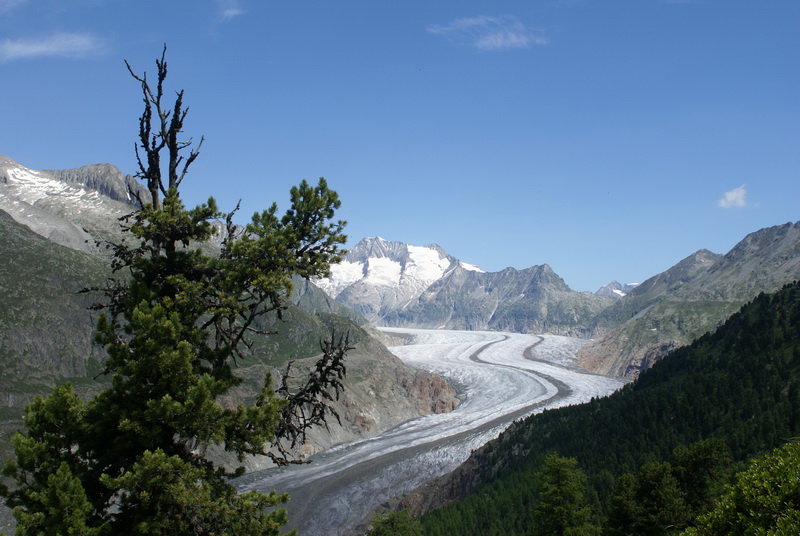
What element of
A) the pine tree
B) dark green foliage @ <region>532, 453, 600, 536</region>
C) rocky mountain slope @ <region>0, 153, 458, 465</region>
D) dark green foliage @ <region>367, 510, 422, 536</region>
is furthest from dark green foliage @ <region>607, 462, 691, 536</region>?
rocky mountain slope @ <region>0, 153, 458, 465</region>

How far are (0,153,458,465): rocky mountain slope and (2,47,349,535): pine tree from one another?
50.6 meters

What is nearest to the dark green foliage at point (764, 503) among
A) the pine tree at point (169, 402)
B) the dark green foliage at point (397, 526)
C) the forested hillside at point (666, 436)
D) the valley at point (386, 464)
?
the pine tree at point (169, 402)

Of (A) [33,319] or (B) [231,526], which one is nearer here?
(B) [231,526]

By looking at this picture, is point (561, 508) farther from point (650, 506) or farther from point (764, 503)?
point (764, 503)

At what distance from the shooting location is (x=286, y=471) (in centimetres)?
9562

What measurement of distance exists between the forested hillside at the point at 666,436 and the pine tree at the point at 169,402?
34582mm

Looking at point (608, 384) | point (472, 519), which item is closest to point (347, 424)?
point (472, 519)

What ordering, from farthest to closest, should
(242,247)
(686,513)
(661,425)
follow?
(661,425), (686,513), (242,247)

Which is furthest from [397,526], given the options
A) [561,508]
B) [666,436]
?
[666,436]

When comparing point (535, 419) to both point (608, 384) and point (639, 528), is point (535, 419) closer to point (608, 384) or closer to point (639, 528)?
point (639, 528)

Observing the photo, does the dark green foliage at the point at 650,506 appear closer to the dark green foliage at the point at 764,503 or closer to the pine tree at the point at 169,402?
the dark green foliage at the point at 764,503

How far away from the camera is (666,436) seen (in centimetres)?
8462

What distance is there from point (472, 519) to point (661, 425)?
1488 inches

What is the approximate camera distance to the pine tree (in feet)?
41.4
